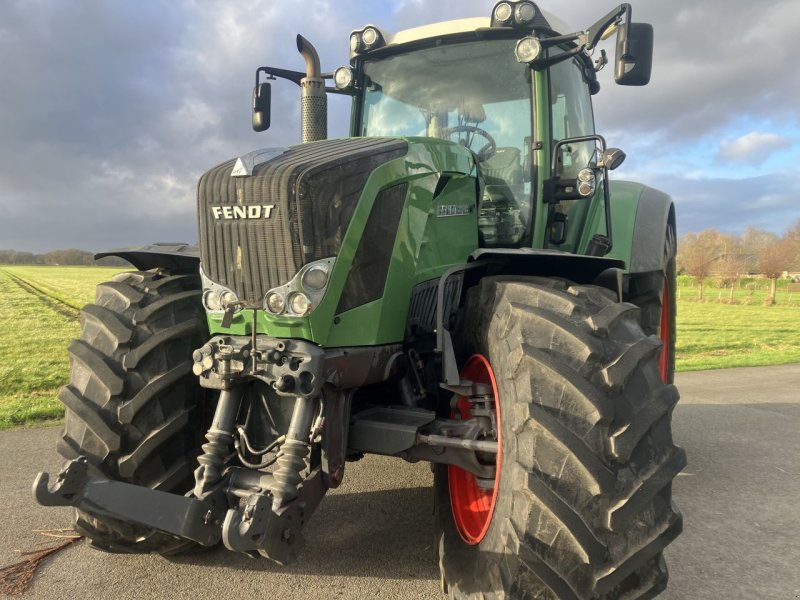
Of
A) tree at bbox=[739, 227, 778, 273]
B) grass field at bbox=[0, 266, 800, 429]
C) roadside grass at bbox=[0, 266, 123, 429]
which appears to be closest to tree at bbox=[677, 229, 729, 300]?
tree at bbox=[739, 227, 778, 273]

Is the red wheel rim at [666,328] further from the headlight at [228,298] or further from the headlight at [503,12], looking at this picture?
the headlight at [228,298]

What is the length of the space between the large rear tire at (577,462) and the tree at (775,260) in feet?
130

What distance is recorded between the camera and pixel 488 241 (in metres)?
3.59

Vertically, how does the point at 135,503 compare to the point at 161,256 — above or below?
below

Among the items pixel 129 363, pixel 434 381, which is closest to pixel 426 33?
pixel 434 381

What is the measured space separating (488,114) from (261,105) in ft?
5.65

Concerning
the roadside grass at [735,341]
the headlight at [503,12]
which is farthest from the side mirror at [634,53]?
the roadside grass at [735,341]

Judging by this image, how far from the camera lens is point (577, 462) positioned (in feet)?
6.72

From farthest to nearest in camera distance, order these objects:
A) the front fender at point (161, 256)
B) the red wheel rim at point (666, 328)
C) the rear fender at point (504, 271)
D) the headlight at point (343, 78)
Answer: the red wheel rim at point (666, 328), the headlight at point (343, 78), the front fender at point (161, 256), the rear fender at point (504, 271)

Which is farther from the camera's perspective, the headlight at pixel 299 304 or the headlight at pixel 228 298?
the headlight at pixel 228 298

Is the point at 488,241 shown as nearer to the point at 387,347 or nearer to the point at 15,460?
the point at 387,347

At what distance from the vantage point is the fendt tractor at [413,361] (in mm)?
2105

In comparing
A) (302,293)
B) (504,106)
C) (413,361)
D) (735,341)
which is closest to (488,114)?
(504,106)

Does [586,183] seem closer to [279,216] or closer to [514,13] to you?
[514,13]
